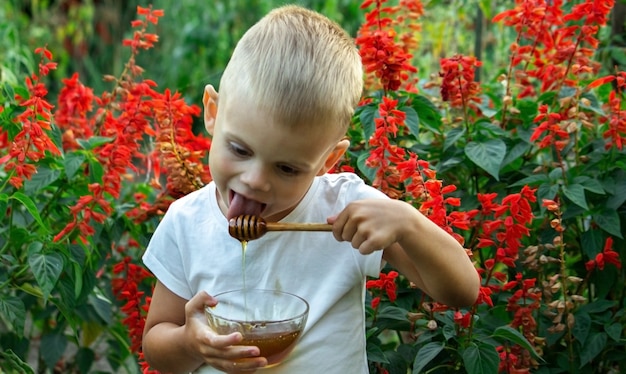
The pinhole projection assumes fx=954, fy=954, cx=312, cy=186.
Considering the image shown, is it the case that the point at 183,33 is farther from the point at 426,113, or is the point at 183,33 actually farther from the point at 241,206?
the point at 241,206

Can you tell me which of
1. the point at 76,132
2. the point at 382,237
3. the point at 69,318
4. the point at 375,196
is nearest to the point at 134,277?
the point at 69,318

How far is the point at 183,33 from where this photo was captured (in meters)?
6.54

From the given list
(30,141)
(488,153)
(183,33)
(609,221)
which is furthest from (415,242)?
(183,33)

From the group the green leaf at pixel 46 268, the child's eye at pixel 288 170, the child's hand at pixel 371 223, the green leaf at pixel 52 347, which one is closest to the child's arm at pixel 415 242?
the child's hand at pixel 371 223

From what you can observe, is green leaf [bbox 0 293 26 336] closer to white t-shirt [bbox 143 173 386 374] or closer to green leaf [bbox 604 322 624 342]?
white t-shirt [bbox 143 173 386 374]

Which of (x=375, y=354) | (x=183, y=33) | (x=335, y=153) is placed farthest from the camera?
(x=183, y=33)

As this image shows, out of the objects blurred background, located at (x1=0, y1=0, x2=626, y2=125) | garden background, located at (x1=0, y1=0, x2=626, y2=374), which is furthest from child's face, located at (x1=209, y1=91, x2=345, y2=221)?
blurred background, located at (x1=0, y1=0, x2=626, y2=125)

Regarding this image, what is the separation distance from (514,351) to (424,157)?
545 millimetres

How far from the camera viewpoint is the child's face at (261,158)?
1.58 m

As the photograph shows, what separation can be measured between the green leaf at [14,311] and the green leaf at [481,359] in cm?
101

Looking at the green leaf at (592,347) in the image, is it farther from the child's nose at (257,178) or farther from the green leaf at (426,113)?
the child's nose at (257,178)

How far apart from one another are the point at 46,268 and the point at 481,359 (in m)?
0.97

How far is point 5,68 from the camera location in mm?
3021

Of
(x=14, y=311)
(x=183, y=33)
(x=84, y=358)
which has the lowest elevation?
(x=183, y=33)
